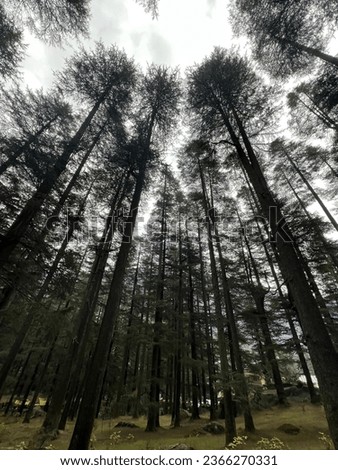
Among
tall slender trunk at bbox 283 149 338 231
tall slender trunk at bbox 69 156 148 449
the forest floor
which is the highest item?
tall slender trunk at bbox 283 149 338 231

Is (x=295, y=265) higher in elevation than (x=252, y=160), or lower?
lower

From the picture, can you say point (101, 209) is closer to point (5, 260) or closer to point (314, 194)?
point (5, 260)

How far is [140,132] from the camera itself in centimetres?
1111

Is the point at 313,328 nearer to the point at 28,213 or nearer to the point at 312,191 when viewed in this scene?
the point at 28,213

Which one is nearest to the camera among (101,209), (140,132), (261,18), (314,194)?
(261,18)

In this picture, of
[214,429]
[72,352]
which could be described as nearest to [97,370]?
[72,352]

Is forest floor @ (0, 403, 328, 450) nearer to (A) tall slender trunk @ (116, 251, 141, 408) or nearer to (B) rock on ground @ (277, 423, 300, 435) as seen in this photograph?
(B) rock on ground @ (277, 423, 300, 435)

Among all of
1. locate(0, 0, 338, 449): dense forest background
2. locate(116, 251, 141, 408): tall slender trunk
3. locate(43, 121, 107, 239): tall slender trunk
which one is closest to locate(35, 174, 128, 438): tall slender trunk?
locate(0, 0, 338, 449): dense forest background

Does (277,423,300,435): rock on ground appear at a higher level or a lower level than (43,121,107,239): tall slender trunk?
lower

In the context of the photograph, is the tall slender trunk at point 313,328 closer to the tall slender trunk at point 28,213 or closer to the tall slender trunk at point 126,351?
the tall slender trunk at point 28,213

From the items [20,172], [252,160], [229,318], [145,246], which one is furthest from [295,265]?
[145,246]

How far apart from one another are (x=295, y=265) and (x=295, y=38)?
364 inches

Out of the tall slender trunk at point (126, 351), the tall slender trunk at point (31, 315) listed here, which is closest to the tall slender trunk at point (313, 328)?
the tall slender trunk at point (31, 315)
